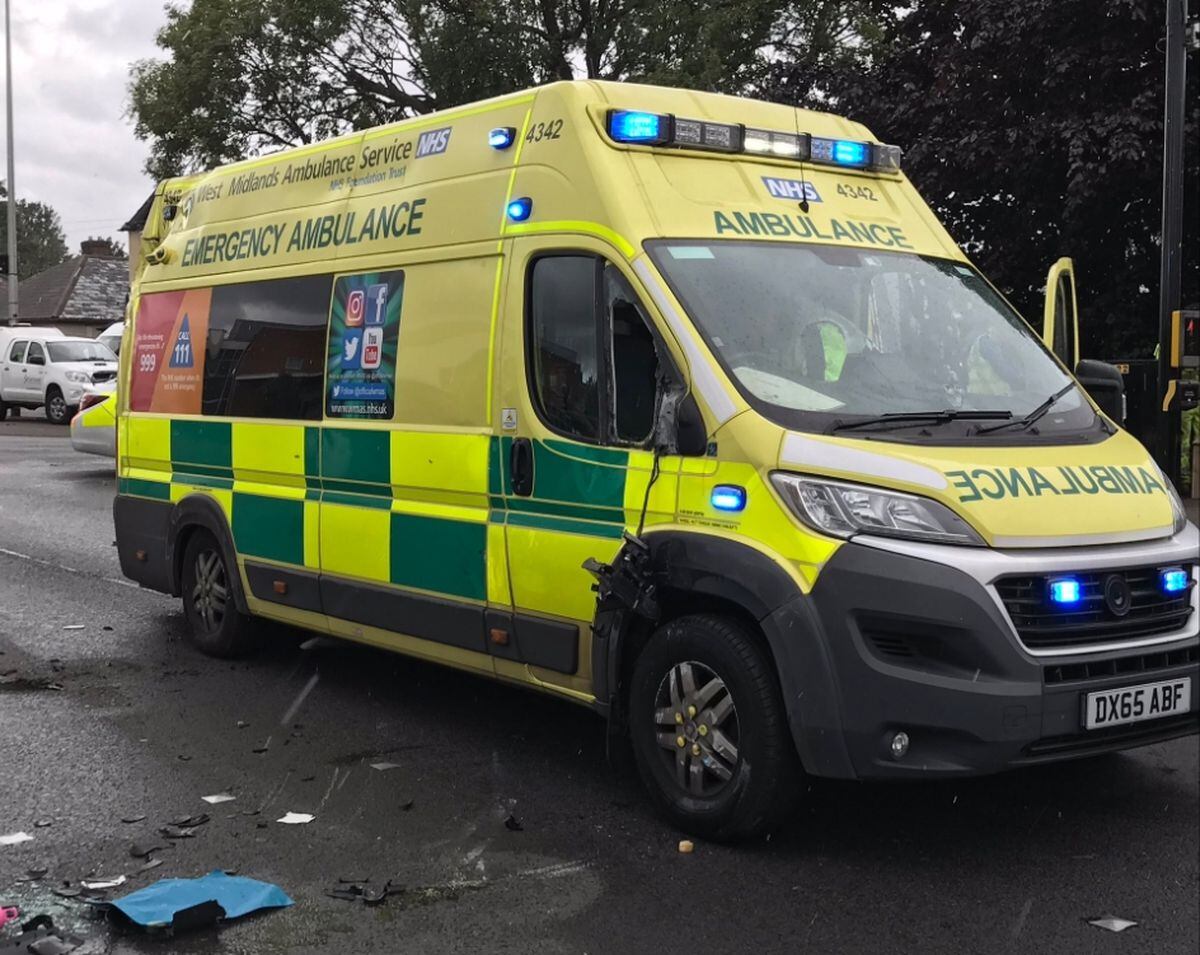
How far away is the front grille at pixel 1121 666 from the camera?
4.28 metres

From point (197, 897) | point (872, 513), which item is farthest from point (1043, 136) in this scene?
point (197, 897)

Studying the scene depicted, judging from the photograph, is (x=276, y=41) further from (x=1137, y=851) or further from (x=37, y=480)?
(x=1137, y=851)

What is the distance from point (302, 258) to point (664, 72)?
64.3 ft

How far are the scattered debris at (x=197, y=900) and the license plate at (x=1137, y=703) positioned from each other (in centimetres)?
246

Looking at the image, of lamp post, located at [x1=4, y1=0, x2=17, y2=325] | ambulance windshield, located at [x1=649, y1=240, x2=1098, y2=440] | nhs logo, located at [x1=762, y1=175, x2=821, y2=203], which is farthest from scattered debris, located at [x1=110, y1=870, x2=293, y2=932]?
lamp post, located at [x1=4, y1=0, x2=17, y2=325]

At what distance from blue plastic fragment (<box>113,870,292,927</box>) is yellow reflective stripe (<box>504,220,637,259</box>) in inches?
94.6

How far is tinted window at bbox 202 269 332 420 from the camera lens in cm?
672

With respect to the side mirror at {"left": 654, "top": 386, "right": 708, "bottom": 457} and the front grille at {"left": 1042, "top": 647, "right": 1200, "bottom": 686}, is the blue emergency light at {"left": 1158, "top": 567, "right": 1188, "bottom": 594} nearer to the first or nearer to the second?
the front grille at {"left": 1042, "top": 647, "right": 1200, "bottom": 686}

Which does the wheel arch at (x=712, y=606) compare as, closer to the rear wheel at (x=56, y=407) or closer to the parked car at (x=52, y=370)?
the parked car at (x=52, y=370)

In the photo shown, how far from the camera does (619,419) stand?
502 centimetres

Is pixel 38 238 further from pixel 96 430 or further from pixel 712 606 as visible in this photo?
pixel 712 606

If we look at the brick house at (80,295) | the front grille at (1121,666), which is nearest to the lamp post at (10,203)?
the brick house at (80,295)

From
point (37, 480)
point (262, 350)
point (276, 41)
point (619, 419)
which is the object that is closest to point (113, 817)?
point (619, 419)

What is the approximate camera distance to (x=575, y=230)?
17.3ft
